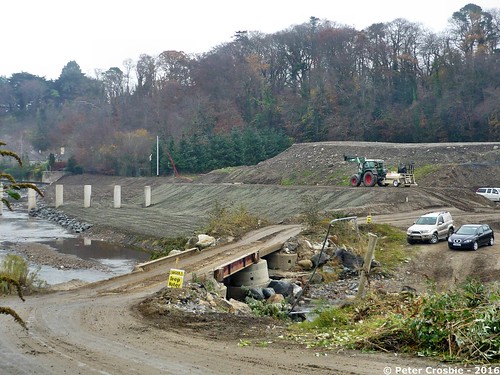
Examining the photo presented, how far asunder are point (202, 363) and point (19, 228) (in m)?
53.9

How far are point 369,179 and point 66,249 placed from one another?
24355mm

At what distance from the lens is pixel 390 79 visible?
90688 millimetres

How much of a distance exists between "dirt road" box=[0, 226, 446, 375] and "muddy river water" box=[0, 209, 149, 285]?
14.3 metres

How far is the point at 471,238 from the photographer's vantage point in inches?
1201

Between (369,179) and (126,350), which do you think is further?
(369,179)

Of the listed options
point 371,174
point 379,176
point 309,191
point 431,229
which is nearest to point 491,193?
point 379,176

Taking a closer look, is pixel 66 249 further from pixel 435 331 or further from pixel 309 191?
pixel 435 331

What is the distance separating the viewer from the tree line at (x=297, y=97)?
79312mm

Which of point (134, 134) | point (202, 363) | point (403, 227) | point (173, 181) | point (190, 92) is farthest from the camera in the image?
point (190, 92)

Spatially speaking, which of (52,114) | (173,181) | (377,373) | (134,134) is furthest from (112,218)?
(52,114)

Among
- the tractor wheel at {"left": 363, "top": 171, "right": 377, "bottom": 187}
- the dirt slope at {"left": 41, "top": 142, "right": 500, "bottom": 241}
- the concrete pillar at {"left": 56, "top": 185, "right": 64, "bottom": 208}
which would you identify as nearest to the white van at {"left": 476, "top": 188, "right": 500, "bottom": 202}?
the dirt slope at {"left": 41, "top": 142, "right": 500, "bottom": 241}

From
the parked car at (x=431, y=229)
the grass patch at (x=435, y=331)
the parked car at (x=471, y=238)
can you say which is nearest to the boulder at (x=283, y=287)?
the parked car at (x=471, y=238)

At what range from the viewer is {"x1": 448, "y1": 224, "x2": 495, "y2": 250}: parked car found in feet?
100

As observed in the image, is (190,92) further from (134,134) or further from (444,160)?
(444,160)
